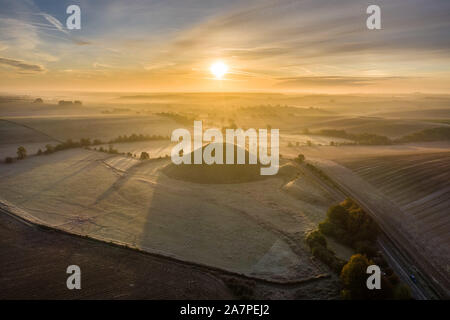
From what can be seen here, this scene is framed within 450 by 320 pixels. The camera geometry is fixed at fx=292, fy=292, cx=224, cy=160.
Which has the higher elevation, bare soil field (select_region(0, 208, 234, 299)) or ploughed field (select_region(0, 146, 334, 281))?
ploughed field (select_region(0, 146, 334, 281))

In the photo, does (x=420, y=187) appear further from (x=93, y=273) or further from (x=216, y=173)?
(x=93, y=273)

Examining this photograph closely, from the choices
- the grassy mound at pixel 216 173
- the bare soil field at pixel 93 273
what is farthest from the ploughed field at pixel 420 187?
the bare soil field at pixel 93 273

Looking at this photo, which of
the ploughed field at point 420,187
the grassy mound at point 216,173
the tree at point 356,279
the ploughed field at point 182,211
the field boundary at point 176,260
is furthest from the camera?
the grassy mound at point 216,173

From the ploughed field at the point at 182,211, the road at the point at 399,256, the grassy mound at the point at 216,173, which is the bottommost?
the road at the point at 399,256

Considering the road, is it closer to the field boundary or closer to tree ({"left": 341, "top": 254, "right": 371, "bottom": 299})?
tree ({"left": 341, "top": 254, "right": 371, "bottom": 299})

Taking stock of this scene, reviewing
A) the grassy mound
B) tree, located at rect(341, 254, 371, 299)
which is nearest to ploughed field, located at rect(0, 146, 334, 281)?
the grassy mound

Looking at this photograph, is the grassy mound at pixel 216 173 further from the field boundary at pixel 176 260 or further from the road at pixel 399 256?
the field boundary at pixel 176 260
